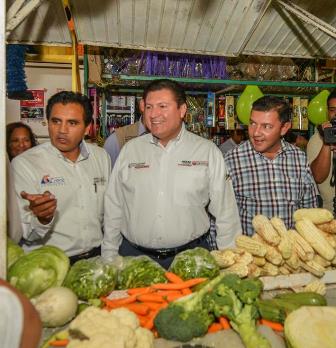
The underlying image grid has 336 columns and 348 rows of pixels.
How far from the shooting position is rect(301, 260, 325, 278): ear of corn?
6.86ft

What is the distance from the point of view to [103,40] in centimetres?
341

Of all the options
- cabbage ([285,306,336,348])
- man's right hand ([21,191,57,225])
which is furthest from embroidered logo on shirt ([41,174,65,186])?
cabbage ([285,306,336,348])

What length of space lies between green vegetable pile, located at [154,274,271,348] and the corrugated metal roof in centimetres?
217

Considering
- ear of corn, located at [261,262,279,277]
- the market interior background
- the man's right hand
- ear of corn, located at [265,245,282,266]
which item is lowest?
ear of corn, located at [261,262,279,277]

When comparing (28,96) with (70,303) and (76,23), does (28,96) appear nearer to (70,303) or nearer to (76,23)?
(76,23)

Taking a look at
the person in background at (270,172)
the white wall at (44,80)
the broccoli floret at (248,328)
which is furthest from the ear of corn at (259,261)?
the white wall at (44,80)

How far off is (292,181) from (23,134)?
2770 millimetres

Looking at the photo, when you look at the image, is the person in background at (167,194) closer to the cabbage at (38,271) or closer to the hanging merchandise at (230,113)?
the cabbage at (38,271)

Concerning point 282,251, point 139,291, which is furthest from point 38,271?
point 282,251

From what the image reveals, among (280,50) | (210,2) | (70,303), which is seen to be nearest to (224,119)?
(280,50)

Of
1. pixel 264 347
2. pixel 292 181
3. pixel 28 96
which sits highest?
pixel 28 96

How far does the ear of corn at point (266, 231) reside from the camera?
211cm

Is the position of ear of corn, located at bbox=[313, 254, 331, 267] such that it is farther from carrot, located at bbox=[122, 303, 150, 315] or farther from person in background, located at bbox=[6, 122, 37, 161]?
person in background, located at bbox=[6, 122, 37, 161]

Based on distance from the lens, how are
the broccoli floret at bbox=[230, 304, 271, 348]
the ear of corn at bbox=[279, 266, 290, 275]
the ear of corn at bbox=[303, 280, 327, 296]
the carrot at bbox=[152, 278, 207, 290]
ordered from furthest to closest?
1. the ear of corn at bbox=[279, 266, 290, 275]
2. the ear of corn at bbox=[303, 280, 327, 296]
3. the carrot at bbox=[152, 278, 207, 290]
4. the broccoli floret at bbox=[230, 304, 271, 348]
